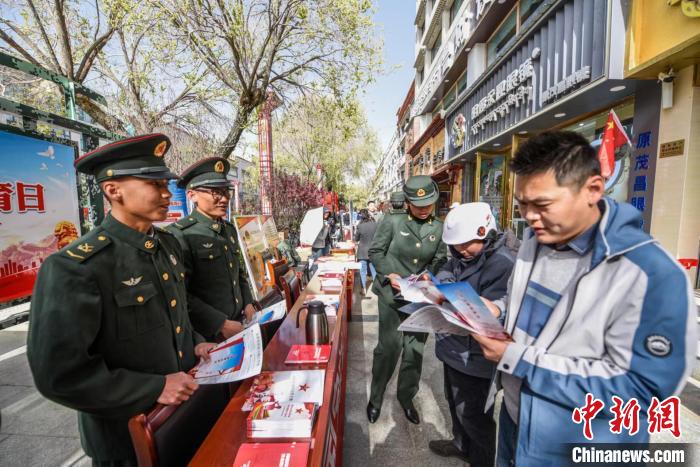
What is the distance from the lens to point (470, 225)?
1.76 metres

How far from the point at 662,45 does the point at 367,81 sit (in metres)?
4.86

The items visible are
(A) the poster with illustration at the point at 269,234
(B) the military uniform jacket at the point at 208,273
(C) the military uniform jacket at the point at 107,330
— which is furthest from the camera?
(A) the poster with illustration at the point at 269,234

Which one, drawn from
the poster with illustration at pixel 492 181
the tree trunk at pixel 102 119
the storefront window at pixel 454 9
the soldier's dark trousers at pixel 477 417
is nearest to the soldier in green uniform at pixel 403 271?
the soldier's dark trousers at pixel 477 417

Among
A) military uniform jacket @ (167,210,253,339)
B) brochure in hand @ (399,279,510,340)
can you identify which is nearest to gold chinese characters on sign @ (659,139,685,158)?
brochure in hand @ (399,279,510,340)

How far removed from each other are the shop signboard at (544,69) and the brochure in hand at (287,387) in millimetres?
5423

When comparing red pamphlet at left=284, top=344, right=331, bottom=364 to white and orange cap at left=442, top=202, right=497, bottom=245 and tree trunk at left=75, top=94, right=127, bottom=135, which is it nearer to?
white and orange cap at left=442, top=202, right=497, bottom=245

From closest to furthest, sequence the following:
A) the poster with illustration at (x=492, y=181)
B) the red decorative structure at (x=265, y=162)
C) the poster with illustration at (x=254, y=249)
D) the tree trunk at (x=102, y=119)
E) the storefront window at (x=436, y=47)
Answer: the poster with illustration at (x=254, y=249) < the tree trunk at (x=102, y=119) < the poster with illustration at (x=492, y=181) < the red decorative structure at (x=265, y=162) < the storefront window at (x=436, y=47)

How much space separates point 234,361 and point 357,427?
5.55 ft

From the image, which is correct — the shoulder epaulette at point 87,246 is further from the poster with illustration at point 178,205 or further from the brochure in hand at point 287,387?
the poster with illustration at point 178,205

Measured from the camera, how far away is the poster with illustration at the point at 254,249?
3.29 m

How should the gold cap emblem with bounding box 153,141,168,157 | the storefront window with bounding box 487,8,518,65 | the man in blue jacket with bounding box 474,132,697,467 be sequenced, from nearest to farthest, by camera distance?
the man in blue jacket with bounding box 474,132,697,467 < the gold cap emblem with bounding box 153,141,168,157 < the storefront window with bounding box 487,8,518,65

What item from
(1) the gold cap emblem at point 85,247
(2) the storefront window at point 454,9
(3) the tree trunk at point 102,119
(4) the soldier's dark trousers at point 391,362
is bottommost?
(4) the soldier's dark trousers at point 391,362

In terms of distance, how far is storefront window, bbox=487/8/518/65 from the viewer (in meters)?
8.20

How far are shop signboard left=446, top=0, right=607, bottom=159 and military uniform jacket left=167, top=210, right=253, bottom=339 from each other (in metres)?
5.39
